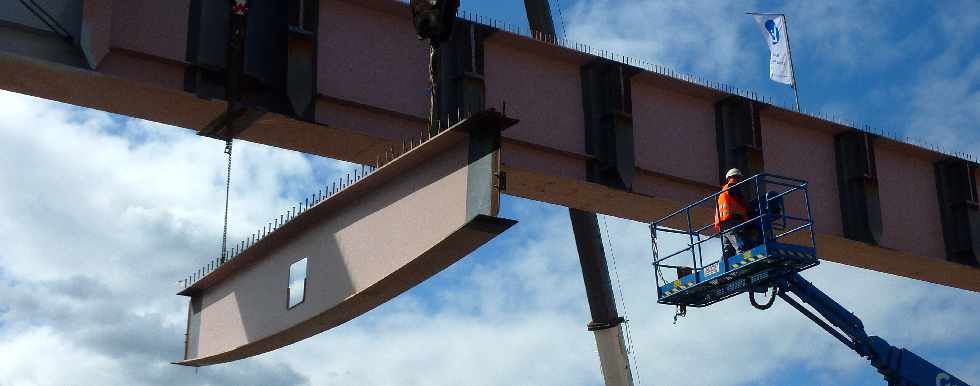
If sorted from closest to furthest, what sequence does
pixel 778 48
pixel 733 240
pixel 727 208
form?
pixel 733 240 → pixel 727 208 → pixel 778 48

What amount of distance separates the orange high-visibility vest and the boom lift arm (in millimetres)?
1127

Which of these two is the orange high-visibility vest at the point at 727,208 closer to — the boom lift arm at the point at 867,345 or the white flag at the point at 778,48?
the boom lift arm at the point at 867,345

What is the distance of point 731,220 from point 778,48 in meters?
9.16

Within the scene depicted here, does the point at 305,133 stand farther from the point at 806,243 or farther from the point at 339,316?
the point at 806,243

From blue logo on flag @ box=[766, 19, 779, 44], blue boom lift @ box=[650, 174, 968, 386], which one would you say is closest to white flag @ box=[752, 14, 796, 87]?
blue logo on flag @ box=[766, 19, 779, 44]

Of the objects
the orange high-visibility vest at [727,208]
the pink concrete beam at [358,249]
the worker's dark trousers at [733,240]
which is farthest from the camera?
the orange high-visibility vest at [727,208]

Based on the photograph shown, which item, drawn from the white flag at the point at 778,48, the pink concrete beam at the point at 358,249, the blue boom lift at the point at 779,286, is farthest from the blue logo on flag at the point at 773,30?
the pink concrete beam at the point at 358,249

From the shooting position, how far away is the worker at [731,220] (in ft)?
47.7

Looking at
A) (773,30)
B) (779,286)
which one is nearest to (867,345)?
(779,286)

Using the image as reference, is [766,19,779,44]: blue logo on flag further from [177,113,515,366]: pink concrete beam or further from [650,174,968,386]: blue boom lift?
[177,113,515,366]: pink concrete beam

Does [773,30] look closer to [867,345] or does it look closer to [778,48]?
[778,48]

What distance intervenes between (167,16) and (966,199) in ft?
48.0

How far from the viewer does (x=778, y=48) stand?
22.8 metres

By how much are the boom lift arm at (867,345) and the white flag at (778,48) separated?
26.9 ft
